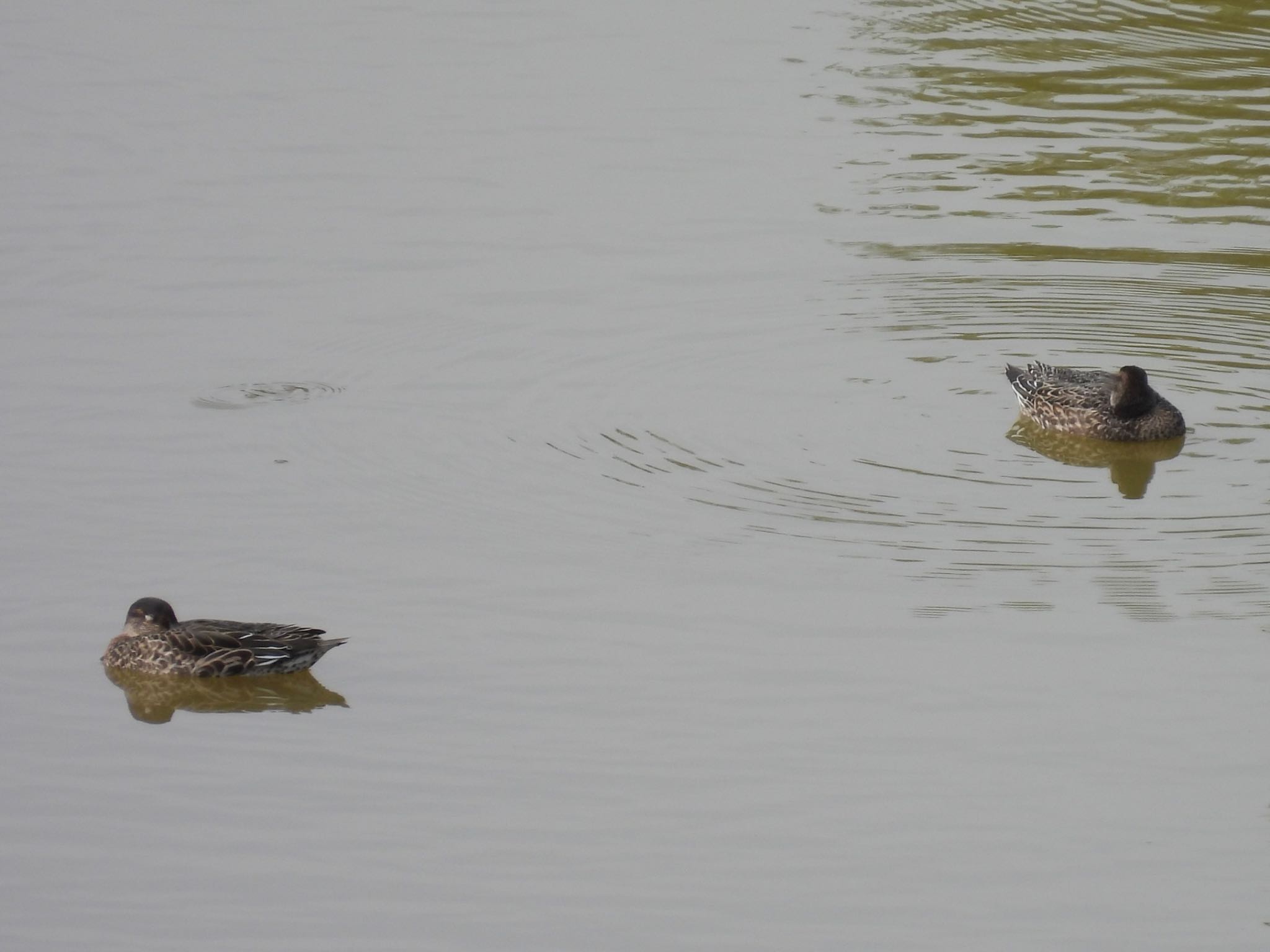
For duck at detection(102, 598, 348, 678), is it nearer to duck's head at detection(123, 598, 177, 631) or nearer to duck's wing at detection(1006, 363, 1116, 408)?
duck's head at detection(123, 598, 177, 631)

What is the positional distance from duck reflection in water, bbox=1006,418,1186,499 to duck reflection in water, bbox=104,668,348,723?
19.1ft

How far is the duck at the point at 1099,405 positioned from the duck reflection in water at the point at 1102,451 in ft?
0.21

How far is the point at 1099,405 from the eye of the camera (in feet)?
48.0

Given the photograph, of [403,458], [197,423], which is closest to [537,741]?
[403,458]

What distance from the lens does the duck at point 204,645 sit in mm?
10922

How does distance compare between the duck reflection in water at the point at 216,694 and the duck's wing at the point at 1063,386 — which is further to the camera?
the duck's wing at the point at 1063,386

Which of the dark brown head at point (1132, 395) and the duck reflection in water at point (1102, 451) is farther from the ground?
the dark brown head at point (1132, 395)

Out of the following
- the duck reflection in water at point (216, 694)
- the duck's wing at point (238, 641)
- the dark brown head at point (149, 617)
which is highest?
the dark brown head at point (149, 617)

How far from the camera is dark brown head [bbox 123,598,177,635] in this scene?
1099cm

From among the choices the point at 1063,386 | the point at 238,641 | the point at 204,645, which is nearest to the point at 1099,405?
the point at 1063,386

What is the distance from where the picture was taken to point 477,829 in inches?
366

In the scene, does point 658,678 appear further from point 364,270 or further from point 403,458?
point 364,270

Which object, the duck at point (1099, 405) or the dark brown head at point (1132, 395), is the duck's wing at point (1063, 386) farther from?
the dark brown head at point (1132, 395)

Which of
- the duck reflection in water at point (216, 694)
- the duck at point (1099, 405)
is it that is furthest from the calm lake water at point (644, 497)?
the duck at point (1099, 405)
